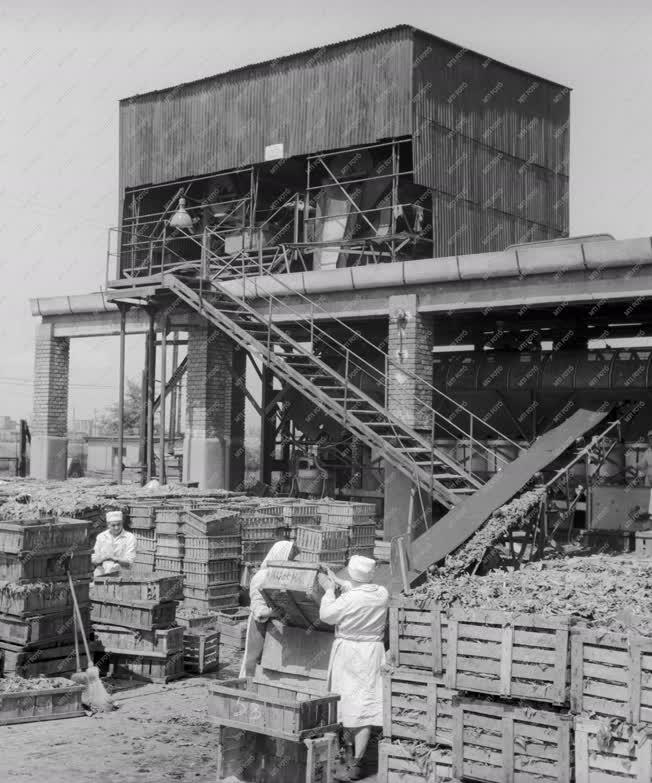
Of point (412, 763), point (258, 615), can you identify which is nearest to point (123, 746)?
point (258, 615)

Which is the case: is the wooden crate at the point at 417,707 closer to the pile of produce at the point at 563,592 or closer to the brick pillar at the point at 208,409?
the pile of produce at the point at 563,592

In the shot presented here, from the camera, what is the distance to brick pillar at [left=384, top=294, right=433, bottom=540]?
1917 cm

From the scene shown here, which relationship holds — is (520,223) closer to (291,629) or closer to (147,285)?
(147,285)

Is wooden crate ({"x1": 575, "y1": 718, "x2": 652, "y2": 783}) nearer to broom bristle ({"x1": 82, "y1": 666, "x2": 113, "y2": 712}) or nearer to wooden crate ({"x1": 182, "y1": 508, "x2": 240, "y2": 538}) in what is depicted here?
broom bristle ({"x1": 82, "y1": 666, "x2": 113, "y2": 712})

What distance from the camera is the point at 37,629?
35.3ft

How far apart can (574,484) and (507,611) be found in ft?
40.1

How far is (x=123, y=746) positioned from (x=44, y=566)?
2.56 m

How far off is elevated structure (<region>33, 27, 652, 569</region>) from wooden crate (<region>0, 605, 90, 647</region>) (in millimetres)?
7860

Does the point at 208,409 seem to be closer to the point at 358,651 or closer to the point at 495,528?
the point at 495,528

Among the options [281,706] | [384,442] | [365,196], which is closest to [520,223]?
[365,196]

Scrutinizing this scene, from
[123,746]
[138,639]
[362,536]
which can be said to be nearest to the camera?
[123,746]

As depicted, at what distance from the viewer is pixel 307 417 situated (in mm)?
25219

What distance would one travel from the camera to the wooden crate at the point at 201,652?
39.4 ft

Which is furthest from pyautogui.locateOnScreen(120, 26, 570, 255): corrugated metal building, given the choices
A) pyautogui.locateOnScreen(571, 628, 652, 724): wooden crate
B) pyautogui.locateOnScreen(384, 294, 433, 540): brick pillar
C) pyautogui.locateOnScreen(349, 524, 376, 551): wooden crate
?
pyautogui.locateOnScreen(571, 628, 652, 724): wooden crate
